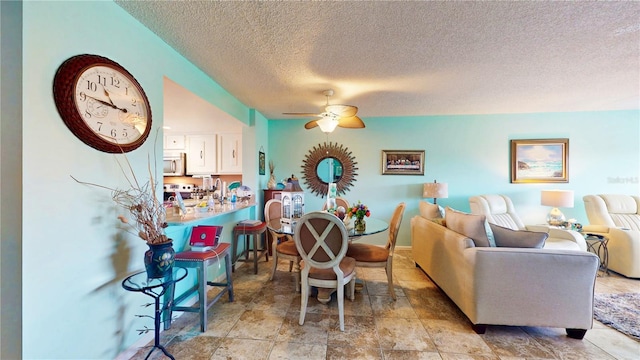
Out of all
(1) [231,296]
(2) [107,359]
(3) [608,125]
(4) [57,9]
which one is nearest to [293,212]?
(1) [231,296]

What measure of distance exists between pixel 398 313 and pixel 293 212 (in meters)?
1.48

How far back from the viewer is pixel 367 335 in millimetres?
1894

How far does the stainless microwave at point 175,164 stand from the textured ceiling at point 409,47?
8.32 ft

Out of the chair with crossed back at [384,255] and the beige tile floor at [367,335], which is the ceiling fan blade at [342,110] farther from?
the beige tile floor at [367,335]

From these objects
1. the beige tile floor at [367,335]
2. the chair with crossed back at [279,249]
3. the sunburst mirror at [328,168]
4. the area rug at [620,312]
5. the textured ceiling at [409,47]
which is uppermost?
the textured ceiling at [409,47]

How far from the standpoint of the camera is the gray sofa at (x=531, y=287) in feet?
5.88

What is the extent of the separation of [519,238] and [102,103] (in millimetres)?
3178

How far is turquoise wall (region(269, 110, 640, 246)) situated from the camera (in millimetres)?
3877

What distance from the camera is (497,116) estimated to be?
13.5ft

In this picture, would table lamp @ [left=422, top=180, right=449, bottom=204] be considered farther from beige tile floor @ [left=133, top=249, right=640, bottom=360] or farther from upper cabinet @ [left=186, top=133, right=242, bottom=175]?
upper cabinet @ [left=186, top=133, right=242, bottom=175]

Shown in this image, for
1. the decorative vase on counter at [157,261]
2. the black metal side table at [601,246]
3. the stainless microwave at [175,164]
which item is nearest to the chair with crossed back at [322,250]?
the decorative vase on counter at [157,261]

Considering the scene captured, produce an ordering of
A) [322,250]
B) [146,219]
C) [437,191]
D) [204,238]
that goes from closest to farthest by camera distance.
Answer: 1. [146,219]
2. [322,250]
3. [204,238]
4. [437,191]

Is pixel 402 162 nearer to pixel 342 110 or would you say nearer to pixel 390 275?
pixel 342 110

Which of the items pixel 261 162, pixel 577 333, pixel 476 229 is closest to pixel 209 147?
pixel 261 162
